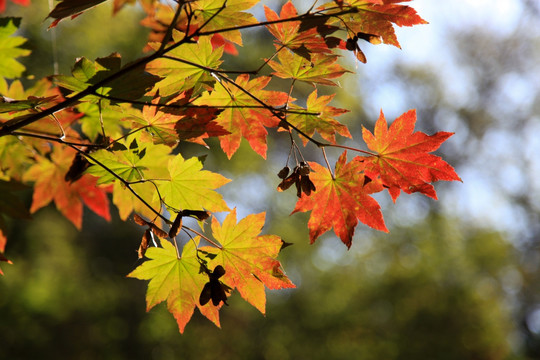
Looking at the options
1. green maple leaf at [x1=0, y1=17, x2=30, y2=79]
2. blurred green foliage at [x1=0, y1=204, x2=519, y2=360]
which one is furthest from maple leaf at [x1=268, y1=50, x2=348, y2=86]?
blurred green foliage at [x1=0, y1=204, x2=519, y2=360]

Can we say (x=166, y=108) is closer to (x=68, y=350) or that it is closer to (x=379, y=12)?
(x=379, y=12)

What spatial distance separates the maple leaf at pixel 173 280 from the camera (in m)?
0.72

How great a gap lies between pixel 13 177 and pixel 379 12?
30.9 inches

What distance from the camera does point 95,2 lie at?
60cm

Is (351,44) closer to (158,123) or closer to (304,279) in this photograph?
(158,123)

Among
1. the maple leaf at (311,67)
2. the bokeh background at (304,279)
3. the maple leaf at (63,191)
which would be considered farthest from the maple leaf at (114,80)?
the bokeh background at (304,279)

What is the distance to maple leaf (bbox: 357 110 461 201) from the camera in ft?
2.37

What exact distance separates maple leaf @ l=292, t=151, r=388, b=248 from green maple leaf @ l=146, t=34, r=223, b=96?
25cm

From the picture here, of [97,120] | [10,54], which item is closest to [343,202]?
[97,120]

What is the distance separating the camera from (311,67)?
708mm

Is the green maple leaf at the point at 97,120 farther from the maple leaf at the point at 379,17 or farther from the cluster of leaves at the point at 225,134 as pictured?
the maple leaf at the point at 379,17

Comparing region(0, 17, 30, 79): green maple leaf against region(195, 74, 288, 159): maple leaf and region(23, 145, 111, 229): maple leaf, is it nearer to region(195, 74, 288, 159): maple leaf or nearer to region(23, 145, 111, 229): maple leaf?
region(23, 145, 111, 229): maple leaf

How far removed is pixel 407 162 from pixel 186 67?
0.39m

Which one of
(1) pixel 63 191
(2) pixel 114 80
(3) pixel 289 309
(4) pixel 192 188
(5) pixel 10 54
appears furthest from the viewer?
(3) pixel 289 309
